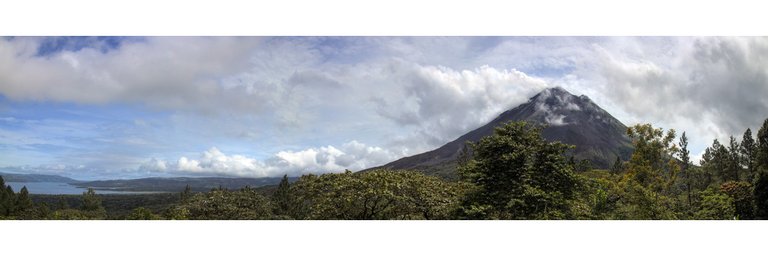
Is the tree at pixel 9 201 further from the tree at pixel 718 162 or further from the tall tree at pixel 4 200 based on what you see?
the tree at pixel 718 162

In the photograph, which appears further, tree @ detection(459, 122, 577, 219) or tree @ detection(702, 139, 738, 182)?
tree @ detection(702, 139, 738, 182)

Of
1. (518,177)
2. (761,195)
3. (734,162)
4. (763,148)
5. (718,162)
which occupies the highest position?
(718,162)

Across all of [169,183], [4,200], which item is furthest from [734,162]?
[4,200]

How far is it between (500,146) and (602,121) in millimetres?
33869

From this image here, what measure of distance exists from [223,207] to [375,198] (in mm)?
3440

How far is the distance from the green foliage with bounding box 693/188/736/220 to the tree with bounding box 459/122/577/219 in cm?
384

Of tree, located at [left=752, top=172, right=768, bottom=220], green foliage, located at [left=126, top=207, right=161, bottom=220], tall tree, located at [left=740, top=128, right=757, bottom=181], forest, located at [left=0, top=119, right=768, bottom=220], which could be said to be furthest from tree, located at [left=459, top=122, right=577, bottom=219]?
tall tree, located at [left=740, top=128, right=757, bottom=181]

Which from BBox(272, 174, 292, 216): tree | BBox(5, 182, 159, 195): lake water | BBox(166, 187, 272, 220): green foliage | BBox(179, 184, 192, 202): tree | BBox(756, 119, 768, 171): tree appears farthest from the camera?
BBox(5, 182, 159, 195): lake water

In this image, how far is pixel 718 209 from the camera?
13336 millimetres

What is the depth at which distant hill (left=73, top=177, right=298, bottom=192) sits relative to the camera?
571 inches

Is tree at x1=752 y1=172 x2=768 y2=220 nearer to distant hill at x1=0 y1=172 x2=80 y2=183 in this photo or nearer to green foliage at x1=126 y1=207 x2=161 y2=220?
green foliage at x1=126 y1=207 x2=161 y2=220

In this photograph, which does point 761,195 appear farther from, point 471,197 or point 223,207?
point 223,207
